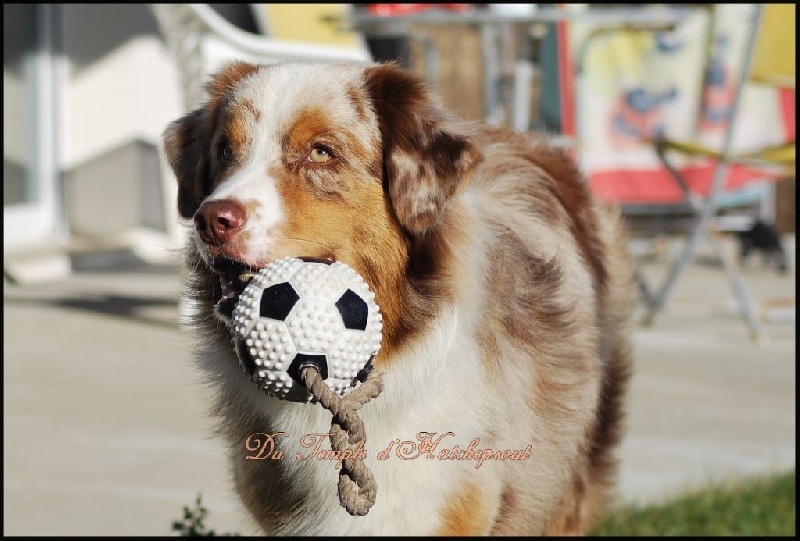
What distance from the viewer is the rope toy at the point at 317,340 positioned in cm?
245

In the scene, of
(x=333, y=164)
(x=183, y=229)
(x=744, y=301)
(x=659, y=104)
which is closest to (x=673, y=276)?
(x=744, y=301)

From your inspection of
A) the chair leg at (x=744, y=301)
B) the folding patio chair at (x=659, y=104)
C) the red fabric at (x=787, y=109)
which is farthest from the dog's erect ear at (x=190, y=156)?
the red fabric at (x=787, y=109)

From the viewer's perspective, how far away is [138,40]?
10570mm

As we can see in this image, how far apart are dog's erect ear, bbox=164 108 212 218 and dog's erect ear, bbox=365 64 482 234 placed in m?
0.50

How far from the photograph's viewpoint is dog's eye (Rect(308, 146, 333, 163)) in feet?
9.17

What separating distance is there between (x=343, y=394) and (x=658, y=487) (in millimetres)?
2395

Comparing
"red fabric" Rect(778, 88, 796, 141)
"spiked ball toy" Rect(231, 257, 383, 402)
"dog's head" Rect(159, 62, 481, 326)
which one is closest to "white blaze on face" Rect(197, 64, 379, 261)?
"dog's head" Rect(159, 62, 481, 326)

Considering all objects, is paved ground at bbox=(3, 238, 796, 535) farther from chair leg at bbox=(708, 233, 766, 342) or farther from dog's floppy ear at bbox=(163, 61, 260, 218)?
dog's floppy ear at bbox=(163, 61, 260, 218)

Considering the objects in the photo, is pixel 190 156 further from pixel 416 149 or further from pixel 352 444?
pixel 352 444

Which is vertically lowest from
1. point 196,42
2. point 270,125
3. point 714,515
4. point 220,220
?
point 714,515

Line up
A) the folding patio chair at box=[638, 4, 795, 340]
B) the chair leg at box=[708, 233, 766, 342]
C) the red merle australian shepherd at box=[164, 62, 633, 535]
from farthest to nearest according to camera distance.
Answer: the chair leg at box=[708, 233, 766, 342] < the folding patio chair at box=[638, 4, 795, 340] < the red merle australian shepherd at box=[164, 62, 633, 535]

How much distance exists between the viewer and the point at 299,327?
8.03ft

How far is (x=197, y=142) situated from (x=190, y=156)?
5cm

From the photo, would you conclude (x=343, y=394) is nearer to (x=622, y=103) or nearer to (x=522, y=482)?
(x=522, y=482)
